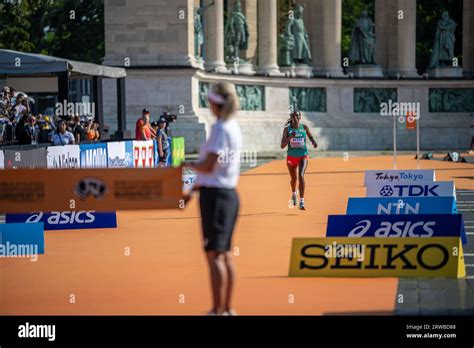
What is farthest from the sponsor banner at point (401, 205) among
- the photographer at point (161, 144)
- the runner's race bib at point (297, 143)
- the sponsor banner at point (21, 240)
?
the photographer at point (161, 144)

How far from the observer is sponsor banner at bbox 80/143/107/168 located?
29339 millimetres

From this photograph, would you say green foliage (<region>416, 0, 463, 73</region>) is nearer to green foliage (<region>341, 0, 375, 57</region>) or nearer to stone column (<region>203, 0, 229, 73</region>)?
green foliage (<region>341, 0, 375, 57</region>)

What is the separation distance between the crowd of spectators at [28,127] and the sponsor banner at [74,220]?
26.6ft

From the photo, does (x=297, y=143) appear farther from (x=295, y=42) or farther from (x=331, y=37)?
(x=331, y=37)

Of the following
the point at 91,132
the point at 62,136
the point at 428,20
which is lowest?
the point at 91,132

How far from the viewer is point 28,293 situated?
14703 mm

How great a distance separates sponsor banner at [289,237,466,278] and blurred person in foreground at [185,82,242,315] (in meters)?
4.07

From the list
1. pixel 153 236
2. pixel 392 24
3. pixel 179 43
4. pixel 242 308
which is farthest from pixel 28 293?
pixel 392 24

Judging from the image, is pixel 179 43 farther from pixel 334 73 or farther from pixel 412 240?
pixel 412 240

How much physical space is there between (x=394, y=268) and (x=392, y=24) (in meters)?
54.7

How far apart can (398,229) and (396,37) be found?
52766 mm

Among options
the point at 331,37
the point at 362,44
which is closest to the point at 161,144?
the point at 331,37

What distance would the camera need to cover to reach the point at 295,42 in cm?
6556

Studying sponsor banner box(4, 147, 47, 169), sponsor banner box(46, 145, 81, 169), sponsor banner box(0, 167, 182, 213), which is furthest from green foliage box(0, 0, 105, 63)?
sponsor banner box(0, 167, 182, 213)
